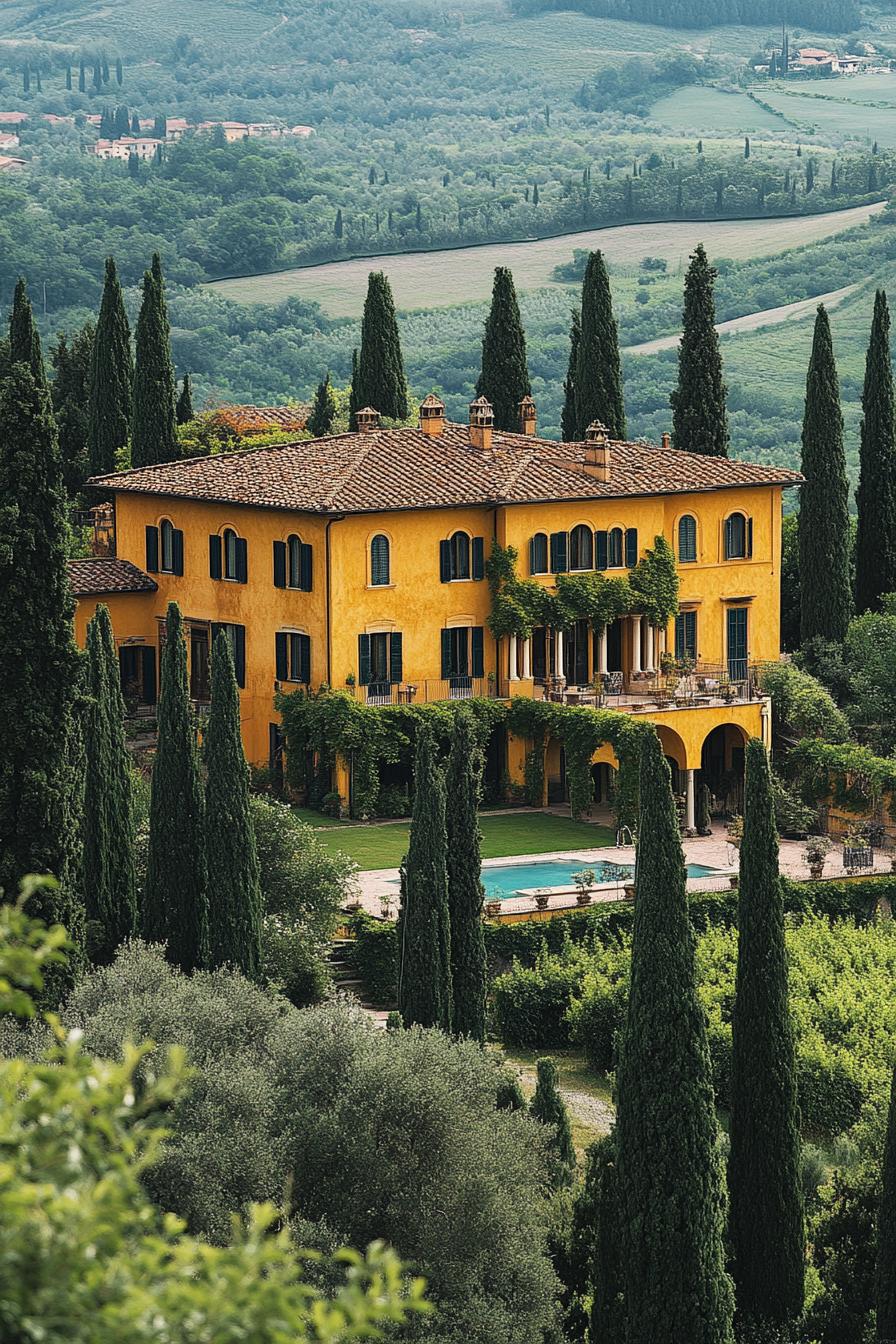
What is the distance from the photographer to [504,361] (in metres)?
56.4

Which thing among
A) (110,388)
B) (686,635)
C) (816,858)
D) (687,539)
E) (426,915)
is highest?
(110,388)

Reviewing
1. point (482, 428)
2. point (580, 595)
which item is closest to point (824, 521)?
point (580, 595)

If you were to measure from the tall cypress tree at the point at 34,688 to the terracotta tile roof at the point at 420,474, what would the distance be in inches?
677

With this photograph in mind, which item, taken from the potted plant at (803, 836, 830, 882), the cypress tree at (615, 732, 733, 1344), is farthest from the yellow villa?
Answer: the cypress tree at (615, 732, 733, 1344)

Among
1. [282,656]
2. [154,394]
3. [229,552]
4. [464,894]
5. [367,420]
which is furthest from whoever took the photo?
[154,394]

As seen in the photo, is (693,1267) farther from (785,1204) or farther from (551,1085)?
(551,1085)

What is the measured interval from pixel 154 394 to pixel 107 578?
5268 millimetres

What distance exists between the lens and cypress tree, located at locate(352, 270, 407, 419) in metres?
56.0

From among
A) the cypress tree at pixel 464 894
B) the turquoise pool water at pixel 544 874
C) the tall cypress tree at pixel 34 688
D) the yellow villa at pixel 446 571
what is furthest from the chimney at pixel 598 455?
the tall cypress tree at pixel 34 688

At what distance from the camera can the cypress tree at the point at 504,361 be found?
56.2 metres

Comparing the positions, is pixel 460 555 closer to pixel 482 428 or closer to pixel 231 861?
pixel 482 428

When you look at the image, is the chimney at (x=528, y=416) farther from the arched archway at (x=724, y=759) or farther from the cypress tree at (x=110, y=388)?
the arched archway at (x=724, y=759)

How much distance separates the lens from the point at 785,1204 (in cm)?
2555

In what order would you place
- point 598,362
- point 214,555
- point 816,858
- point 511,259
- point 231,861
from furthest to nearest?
point 511,259
point 598,362
point 214,555
point 816,858
point 231,861
